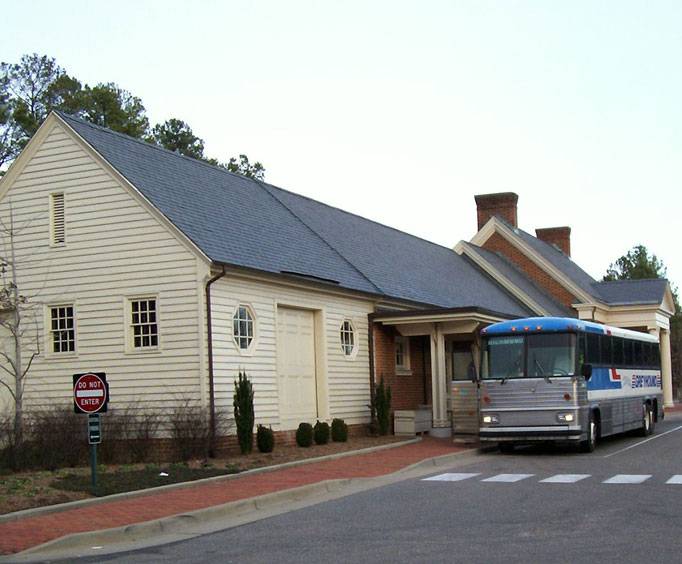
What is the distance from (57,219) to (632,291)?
34444 millimetres

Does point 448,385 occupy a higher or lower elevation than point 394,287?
lower

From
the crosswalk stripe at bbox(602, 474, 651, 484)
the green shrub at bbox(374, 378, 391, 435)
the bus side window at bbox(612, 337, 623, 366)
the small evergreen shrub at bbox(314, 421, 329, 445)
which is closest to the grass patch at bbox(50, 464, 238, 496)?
the small evergreen shrub at bbox(314, 421, 329, 445)

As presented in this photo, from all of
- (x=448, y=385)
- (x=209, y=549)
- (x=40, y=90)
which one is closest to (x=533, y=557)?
(x=209, y=549)

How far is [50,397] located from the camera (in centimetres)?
2312

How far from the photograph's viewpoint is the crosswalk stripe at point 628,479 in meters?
16.5

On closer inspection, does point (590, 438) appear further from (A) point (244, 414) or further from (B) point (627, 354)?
(A) point (244, 414)

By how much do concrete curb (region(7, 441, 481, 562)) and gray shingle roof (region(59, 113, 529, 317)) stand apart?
6454 mm

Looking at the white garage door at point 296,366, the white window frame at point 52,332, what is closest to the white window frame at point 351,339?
the white garage door at point 296,366

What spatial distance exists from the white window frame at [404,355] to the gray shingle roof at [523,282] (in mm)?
14585

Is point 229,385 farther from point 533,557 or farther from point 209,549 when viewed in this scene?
point 533,557

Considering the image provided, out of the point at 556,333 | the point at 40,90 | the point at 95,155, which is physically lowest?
the point at 556,333

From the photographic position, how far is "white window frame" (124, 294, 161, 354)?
72.7 ft

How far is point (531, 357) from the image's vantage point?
904 inches

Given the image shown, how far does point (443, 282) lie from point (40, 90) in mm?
23923
